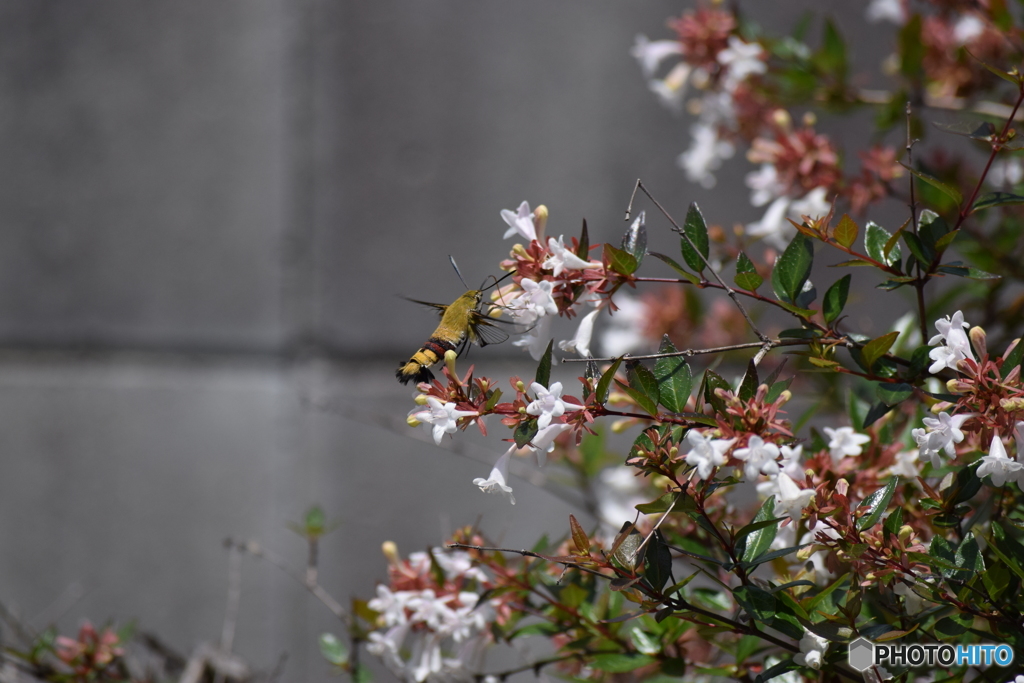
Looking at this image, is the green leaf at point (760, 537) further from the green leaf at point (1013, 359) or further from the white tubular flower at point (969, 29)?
the white tubular flower at point (969, 29)

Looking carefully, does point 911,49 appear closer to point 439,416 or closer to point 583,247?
point 583,247

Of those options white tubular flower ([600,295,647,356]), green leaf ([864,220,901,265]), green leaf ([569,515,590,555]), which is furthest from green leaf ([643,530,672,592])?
white tubular flower ([600,295,647,356])

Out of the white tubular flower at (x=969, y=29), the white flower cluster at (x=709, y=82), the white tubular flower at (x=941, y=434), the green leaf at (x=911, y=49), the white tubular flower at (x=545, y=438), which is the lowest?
the white tubular flower at (x=545, y=438)

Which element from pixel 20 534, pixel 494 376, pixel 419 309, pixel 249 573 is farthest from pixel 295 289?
pixel 20 534

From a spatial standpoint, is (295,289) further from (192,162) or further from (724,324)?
(724,324)

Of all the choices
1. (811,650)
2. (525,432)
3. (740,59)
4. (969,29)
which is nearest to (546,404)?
(525,432)

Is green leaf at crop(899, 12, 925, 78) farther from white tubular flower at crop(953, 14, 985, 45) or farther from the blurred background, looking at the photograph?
the blurred background

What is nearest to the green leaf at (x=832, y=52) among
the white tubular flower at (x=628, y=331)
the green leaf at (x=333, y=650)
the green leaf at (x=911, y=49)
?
the green leaf at (x=911, y=49)
